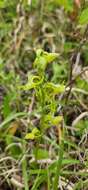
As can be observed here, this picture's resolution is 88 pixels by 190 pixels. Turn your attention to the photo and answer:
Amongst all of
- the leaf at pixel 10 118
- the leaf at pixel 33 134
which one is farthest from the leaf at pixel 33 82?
the leaf at pixel 10 118

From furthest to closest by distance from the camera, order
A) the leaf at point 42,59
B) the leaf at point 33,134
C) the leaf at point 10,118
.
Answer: the leaf at point 10,118 → the leaf at point 33,134 → the leaf at point 42,59

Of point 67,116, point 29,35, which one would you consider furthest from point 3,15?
point 67,116

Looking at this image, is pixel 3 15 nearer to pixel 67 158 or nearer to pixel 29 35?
pixel 29 35

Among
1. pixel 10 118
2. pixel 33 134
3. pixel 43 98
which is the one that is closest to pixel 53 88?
pixel 43 98

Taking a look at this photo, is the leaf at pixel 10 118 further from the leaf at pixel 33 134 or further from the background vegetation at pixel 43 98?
the leaf at pixel 33 134

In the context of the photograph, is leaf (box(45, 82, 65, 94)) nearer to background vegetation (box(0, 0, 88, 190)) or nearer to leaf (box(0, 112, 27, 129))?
background vegetation (box(0, 0, 88, 190))

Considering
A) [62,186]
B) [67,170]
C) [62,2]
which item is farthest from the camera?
[62,2]

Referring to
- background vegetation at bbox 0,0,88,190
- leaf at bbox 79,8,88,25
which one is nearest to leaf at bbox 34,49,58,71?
background vegetation at bbox 0,0,88,190

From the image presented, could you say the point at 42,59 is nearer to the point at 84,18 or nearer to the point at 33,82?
the point at 33,82
